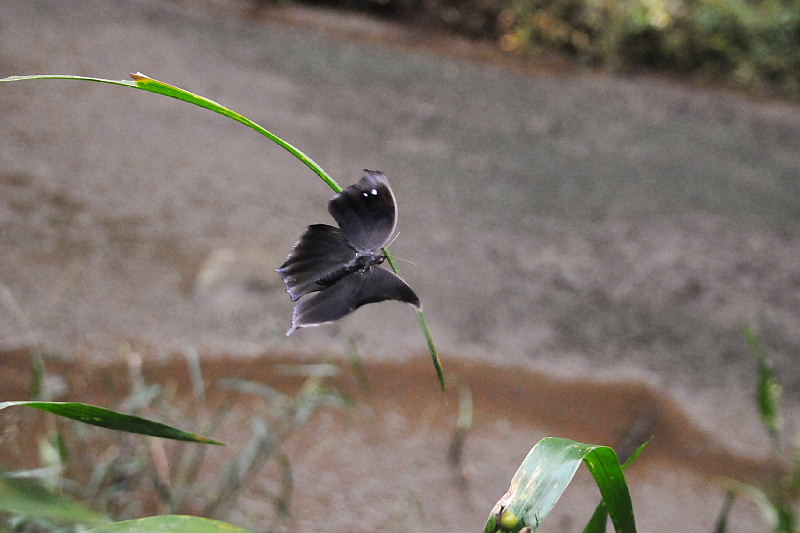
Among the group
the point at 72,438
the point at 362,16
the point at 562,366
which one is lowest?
the point at 562,366

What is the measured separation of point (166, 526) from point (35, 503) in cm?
17

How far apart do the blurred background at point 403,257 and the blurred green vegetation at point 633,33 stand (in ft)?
2.40

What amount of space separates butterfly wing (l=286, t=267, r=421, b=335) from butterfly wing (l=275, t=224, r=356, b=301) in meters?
0.02

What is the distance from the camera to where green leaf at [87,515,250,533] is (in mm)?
578

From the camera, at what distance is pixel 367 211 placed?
573 millimetres

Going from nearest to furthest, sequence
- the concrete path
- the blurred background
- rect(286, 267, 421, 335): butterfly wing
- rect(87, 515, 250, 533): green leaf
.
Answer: rect(286, 267, 421, 335): butterfly wing
rect(87, 515, 250, 533): green leaf
the blurred background
the concrete path

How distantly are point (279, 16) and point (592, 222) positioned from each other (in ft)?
9.33

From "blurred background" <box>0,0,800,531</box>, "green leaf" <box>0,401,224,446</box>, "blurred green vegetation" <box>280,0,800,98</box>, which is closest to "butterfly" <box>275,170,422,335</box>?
"green leaf" <box>0,401,224,446</box>

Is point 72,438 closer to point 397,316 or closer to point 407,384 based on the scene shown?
point 407,384

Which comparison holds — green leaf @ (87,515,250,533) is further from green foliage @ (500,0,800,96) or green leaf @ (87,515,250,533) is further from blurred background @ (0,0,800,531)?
green foliage @ (500,0,800,96)

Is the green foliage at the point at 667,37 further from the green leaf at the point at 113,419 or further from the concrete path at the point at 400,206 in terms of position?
the green leaf at the point at 113,419

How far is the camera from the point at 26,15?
432 centimetres

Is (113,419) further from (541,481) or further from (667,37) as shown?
(667,37)

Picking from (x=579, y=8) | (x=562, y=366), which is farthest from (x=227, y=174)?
(x=579, y=8)
